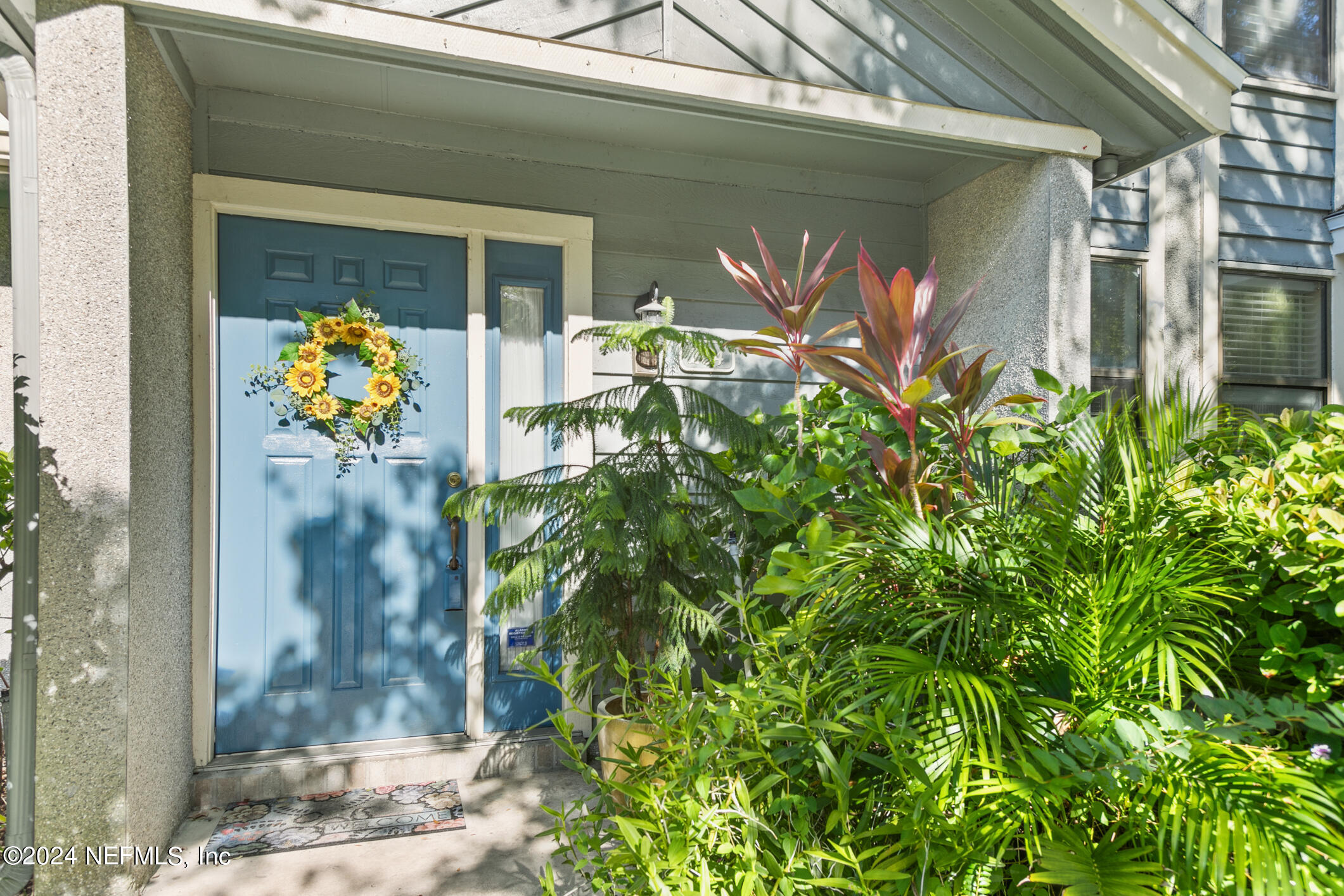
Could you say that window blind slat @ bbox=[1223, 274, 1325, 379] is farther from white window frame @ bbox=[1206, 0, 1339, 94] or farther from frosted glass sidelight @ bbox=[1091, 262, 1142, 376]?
white window frame @ bbox=[1206, 0, 1339, 94]

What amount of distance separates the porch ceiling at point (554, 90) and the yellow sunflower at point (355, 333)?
0.82m

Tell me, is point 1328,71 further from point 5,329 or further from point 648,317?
point 5,329

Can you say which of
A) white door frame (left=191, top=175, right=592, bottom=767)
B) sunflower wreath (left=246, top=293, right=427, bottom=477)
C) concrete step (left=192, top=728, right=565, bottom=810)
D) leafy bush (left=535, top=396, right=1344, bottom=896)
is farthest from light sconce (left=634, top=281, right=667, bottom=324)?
concrete step (left=192, top=728, right=565, bottom=810)

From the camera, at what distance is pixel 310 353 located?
2.77m

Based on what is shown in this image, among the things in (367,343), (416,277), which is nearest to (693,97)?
(416,277)

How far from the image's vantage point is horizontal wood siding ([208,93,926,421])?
2760 millimetres

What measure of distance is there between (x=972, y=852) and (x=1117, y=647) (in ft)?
1.38

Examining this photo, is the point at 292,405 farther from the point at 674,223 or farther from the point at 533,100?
the point at 674,223

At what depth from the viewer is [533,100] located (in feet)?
8.90

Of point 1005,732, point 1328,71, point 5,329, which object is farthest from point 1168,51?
point 5,329

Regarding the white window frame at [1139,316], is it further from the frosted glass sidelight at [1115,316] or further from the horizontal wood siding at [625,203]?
the horizontal wood siding at [625,203]

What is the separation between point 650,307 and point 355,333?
1126mm

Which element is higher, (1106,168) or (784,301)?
(1106,168)

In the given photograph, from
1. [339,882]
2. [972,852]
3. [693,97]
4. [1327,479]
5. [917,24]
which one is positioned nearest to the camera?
[972,852]
